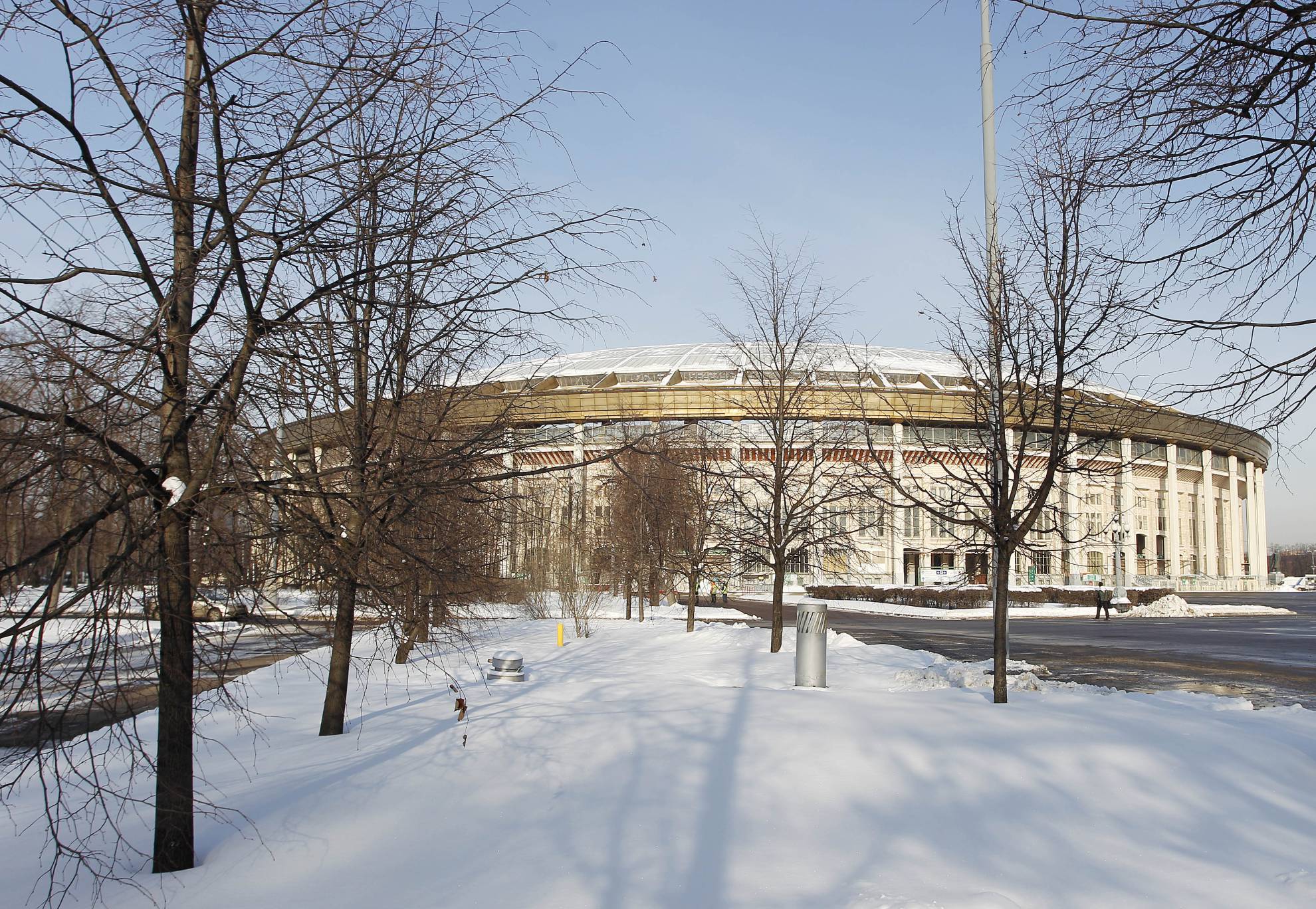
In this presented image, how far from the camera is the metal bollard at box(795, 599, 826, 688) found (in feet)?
36.2

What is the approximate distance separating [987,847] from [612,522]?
1008 inches

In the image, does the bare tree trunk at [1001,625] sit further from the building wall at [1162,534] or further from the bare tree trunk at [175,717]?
the building wall at [1162,534]

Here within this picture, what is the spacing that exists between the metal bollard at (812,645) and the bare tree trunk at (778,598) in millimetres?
3838

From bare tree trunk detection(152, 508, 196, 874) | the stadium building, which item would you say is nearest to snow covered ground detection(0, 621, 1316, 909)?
bare tree trunk detection(152, 508, 196, 874)

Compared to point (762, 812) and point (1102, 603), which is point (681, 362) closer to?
point (1102, 603)

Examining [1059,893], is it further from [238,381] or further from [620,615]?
[620,615]

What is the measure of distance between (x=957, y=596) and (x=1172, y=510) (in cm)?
3608

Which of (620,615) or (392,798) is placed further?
(620,615)

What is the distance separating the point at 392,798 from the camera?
5.92m

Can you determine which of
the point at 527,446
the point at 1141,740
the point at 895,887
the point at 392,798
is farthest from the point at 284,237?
the point at 1141,740

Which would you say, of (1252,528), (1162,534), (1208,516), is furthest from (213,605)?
(1252,528)

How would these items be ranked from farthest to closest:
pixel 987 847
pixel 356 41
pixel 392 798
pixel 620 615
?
pixel 620 615, pixel 392 798, pixel 987 847, pixel 356 41

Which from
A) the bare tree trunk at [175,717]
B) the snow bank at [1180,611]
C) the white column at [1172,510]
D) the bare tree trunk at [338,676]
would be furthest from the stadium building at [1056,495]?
the bare tree trunk at [175,717]

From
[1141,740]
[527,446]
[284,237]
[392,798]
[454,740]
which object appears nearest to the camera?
[284,237]
